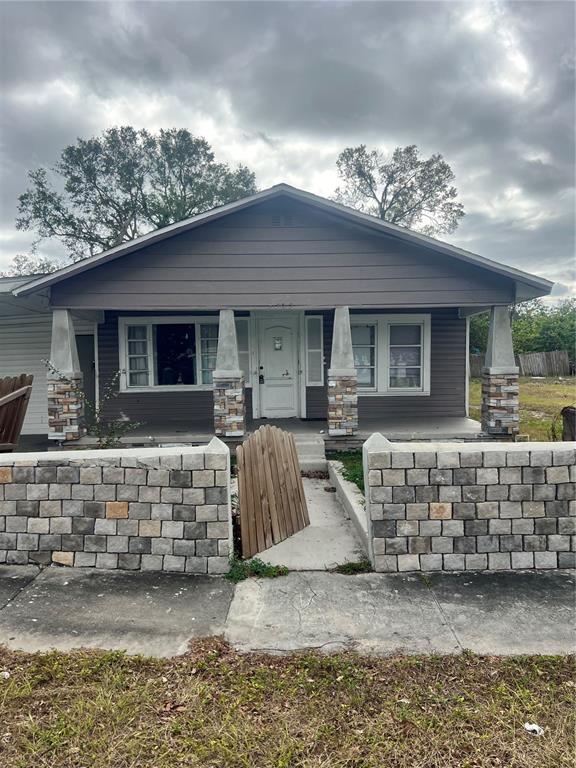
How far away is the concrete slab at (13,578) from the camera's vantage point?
10.8ft

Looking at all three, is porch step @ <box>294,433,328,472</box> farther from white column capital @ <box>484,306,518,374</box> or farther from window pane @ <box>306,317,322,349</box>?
white column capital @ <box>484,306,518,374</box>

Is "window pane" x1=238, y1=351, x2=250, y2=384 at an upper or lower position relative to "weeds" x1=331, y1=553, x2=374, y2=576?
upper

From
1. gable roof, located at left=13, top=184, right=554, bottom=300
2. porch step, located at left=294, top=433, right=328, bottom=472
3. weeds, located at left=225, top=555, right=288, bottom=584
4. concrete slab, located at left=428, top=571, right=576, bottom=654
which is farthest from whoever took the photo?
gable roof, located at left=13, top=184, right=554, bottom=300

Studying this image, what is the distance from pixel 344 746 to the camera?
1989 mm

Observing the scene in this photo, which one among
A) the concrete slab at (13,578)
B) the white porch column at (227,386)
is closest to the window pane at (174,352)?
the white porch column at (227,386)

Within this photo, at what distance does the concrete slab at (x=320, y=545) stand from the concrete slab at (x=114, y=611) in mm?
655

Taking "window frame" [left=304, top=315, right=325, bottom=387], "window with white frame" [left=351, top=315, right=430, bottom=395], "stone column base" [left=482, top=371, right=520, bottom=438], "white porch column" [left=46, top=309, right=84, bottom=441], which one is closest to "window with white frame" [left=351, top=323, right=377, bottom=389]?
"window with white frame" [left=351, top=315, right=430, bottom=395]

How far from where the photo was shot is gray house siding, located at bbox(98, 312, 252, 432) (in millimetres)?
9148

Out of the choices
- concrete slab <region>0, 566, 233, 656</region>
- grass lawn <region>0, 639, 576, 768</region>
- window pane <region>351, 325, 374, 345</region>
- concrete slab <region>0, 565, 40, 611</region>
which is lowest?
grass lawn <region>0, 639, 576, 768</region>

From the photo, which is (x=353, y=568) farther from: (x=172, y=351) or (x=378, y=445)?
(x=172, y=351)

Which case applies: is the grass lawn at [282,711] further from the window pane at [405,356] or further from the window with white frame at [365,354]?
the window pane at [405,356]

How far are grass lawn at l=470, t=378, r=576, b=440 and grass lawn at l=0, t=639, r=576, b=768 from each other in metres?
5.54

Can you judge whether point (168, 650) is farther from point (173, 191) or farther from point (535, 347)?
point (535, 347)

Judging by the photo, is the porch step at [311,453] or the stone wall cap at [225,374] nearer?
the porch step at [311,453]
